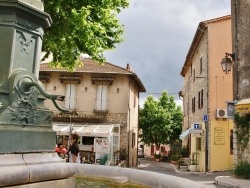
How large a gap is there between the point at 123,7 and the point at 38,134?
11.0m

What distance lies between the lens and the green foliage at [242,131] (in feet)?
50.1

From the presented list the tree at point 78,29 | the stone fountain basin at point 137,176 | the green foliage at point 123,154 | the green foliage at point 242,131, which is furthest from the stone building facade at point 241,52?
the green foliage at point 123,154

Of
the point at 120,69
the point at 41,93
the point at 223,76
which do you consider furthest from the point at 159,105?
the point at 41,93

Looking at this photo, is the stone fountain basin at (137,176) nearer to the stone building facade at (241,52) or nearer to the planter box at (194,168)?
the stone building facade at (241,52)

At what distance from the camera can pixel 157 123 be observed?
148 ft

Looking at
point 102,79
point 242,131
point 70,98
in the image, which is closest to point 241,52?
point 242,131

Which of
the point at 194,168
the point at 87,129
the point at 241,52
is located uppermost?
the point at 241,52

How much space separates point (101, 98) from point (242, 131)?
47.6 feet

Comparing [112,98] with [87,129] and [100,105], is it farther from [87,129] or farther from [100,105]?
[87,129]

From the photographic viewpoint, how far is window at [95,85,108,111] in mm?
27812

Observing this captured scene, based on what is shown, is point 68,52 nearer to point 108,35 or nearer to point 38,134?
point 108,35

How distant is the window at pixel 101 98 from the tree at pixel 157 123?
718 inches


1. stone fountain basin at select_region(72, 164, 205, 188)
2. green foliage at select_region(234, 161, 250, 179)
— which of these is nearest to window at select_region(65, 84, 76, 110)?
green foliage at select_region(234, 161, 250, 179)

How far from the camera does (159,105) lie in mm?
47938
